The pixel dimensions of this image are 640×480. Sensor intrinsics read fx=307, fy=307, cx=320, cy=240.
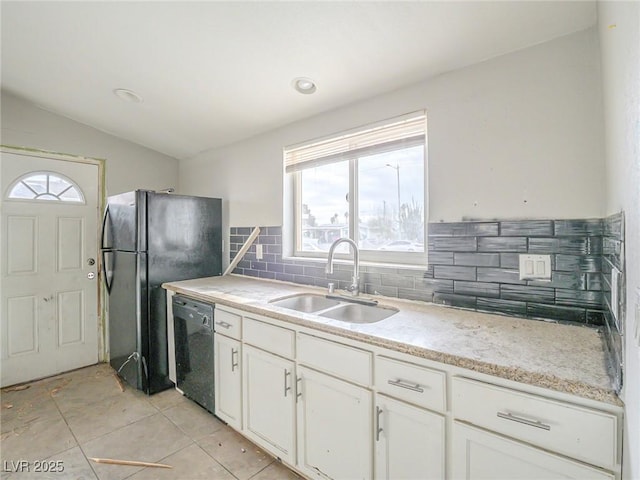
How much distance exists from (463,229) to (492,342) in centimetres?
63

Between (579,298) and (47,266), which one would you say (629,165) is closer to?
(579,298)

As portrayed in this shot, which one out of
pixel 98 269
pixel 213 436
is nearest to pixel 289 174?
pixel 213 436

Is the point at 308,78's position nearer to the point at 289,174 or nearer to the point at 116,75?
the point at 289,174

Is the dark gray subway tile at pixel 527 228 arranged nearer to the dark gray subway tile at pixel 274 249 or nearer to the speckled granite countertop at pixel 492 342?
the speckled granite countertop at pixel 492 342

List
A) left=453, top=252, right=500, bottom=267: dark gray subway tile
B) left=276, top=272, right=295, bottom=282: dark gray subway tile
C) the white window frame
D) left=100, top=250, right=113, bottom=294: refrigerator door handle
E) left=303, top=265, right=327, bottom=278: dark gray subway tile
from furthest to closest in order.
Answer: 1. left=100, top=250, right=113, bottom=294: refrigerator door handle
2. the white window frame
3. left=276, top=272, right=295, bottom=282: dark gray subway tile
4. left=303, top=265, right=327, bottom=278: dark gray subway tile
5. left=453, top=252, right=500, bottom=267: dark gray subway tile

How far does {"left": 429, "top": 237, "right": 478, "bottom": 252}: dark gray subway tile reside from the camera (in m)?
1.54

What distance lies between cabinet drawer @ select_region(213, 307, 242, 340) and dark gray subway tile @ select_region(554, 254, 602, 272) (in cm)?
161

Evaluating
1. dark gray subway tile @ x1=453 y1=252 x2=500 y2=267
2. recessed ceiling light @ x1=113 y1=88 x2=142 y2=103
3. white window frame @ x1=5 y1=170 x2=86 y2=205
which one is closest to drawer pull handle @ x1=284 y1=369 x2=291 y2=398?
dark gray subway tile @ x1=453 y1=252 x2=500 y2=267

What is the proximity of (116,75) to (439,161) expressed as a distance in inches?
84.8

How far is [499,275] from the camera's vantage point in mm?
1457

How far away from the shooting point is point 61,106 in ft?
8.45

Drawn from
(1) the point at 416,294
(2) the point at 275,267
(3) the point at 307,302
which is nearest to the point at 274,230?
(2) the point at 275,267

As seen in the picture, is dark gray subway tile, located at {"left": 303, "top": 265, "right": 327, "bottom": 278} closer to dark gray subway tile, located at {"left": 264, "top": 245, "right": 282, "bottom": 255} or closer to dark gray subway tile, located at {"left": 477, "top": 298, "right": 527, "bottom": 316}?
dark gray subway tile, located at {"left": 264, "top": 245, "right": 282, "bottom": 255}

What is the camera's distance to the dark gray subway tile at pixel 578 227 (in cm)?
124
